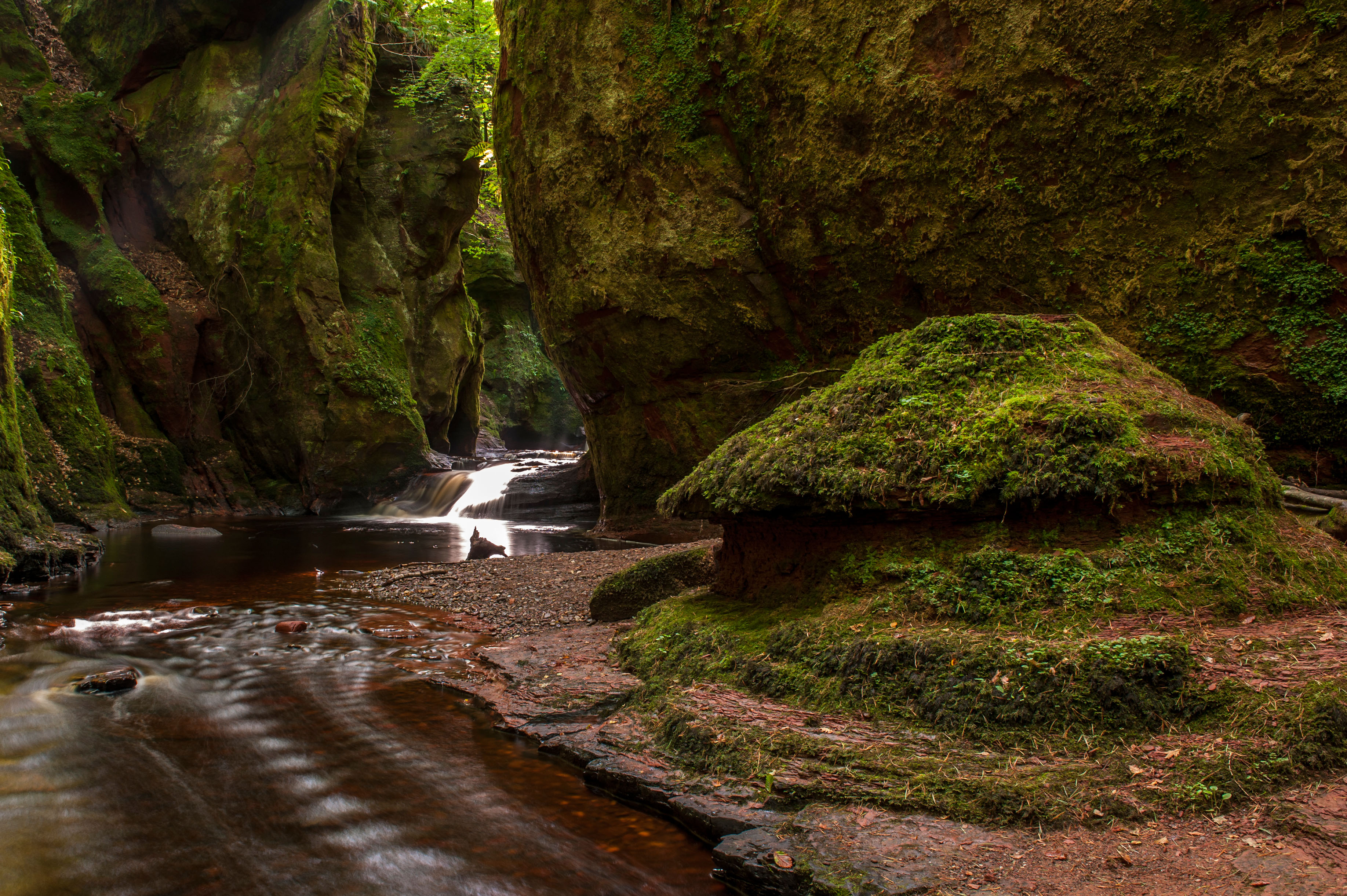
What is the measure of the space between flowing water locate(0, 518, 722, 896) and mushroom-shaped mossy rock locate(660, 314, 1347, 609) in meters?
1.98

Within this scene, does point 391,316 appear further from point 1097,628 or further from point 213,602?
point 1097,628

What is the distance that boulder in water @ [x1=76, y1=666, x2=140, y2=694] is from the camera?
17.6 ft

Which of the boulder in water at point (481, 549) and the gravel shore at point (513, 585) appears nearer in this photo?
the gravel shore at point (513, 585)

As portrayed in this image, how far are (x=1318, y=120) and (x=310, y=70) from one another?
67.2 feet

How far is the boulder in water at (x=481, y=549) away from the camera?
41.2 feet

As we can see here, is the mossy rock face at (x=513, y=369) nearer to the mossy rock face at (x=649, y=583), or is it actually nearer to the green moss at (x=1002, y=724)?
the mossy rock face at (x=649, y=583)

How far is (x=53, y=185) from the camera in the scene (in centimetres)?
1770

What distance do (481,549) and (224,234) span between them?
11870 millimetres

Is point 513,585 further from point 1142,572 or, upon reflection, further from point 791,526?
point 1142,572

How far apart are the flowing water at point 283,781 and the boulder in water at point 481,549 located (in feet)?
17.0

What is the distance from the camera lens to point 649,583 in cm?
666

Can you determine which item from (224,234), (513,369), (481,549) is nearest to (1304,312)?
(481,549)

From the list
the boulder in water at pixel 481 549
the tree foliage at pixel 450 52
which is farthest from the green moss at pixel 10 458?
the tree foliage at pixel 450 52

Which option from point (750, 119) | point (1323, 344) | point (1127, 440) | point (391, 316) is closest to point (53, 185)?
point (391, 316)
